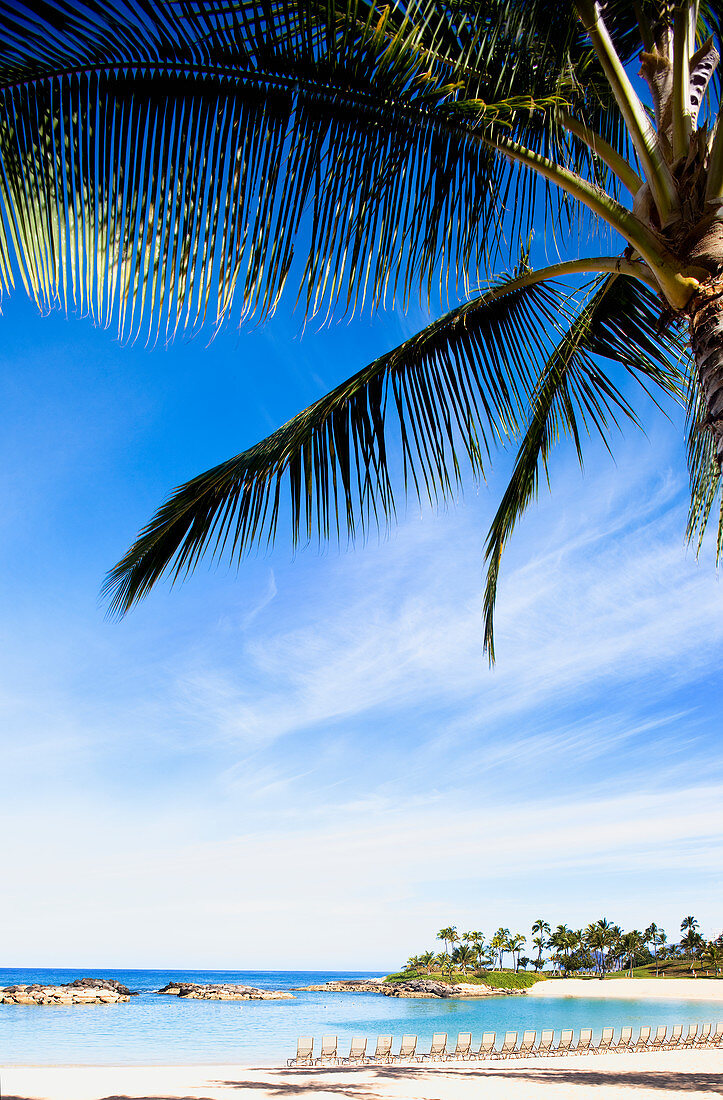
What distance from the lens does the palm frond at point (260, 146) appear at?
6.86 ft

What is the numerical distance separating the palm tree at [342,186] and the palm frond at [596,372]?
98 millimetres

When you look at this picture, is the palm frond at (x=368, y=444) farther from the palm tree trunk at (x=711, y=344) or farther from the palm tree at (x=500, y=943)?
the palm tree at (x=500, y=943)

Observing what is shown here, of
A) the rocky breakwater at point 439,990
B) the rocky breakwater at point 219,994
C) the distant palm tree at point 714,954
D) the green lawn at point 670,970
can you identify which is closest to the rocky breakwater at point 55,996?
the rocky breakwater at point 219,994

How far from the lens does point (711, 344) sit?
2.40m

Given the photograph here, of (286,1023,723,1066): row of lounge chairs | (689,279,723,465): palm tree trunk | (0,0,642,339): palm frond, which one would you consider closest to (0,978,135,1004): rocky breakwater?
(286,1023,723,1066): row of lounge chairs

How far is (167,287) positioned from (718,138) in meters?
2.00

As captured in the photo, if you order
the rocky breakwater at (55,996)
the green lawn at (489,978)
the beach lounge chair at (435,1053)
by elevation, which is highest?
the beach lounge chair at (435,1053)

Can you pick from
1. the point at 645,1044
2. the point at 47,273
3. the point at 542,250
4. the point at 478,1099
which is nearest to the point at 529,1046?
the point at 645,1044

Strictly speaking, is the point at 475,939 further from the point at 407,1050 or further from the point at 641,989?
the point at 407,1050

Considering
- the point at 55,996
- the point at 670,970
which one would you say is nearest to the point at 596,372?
the point at 55,996

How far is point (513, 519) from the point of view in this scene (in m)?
4.75

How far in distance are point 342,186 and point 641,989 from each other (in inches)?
3103

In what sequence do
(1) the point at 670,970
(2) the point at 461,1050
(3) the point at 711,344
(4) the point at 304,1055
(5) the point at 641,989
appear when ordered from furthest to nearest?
(1) the point at 670,970 < (5) the point at 641,989 < (2) the point at 461,1050 < (4) the point at 304,1055 < (3) the point at 711,344

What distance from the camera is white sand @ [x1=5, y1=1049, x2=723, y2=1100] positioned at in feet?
28.7
